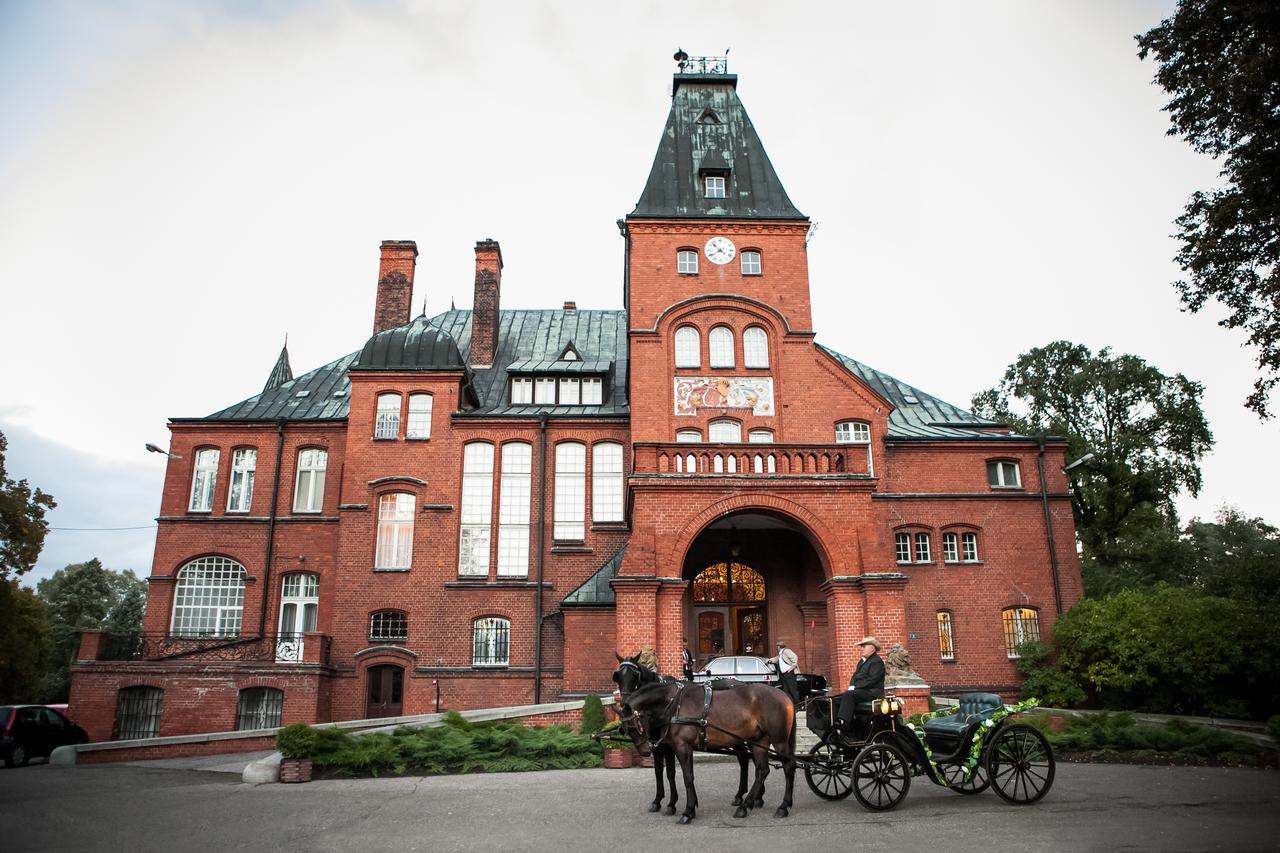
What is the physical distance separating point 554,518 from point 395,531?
4676mm

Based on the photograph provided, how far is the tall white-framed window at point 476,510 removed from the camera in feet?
84.8

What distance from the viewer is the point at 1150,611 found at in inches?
904

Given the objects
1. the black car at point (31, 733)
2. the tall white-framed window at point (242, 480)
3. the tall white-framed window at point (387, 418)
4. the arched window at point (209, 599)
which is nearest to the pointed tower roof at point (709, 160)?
the tall white-framed window at point (387, 418)

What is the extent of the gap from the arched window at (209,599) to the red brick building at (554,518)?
60 mm

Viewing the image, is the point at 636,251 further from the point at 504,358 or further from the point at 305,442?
the point at 305,442

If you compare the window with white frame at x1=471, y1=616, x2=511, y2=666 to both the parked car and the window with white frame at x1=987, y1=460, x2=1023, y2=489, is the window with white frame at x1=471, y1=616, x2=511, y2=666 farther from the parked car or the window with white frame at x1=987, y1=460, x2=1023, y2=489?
the window with white frame at x1=987, y1=460, x2=1023, y2=489

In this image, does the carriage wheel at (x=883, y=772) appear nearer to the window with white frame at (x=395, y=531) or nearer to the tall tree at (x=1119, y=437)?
the window with white frame at (x=395, y=531)

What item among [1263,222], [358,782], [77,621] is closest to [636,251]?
[1263,222]

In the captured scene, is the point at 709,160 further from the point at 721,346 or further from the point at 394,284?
the point at 394,284

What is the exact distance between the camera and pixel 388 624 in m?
25.3

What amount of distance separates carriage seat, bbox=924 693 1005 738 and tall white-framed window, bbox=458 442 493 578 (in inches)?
670

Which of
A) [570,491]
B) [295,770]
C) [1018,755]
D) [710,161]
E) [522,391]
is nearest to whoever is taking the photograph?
[1018,755]

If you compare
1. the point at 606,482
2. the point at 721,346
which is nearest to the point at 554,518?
the point at 606,482

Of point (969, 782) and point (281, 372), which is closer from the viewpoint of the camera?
point (969, 782)
